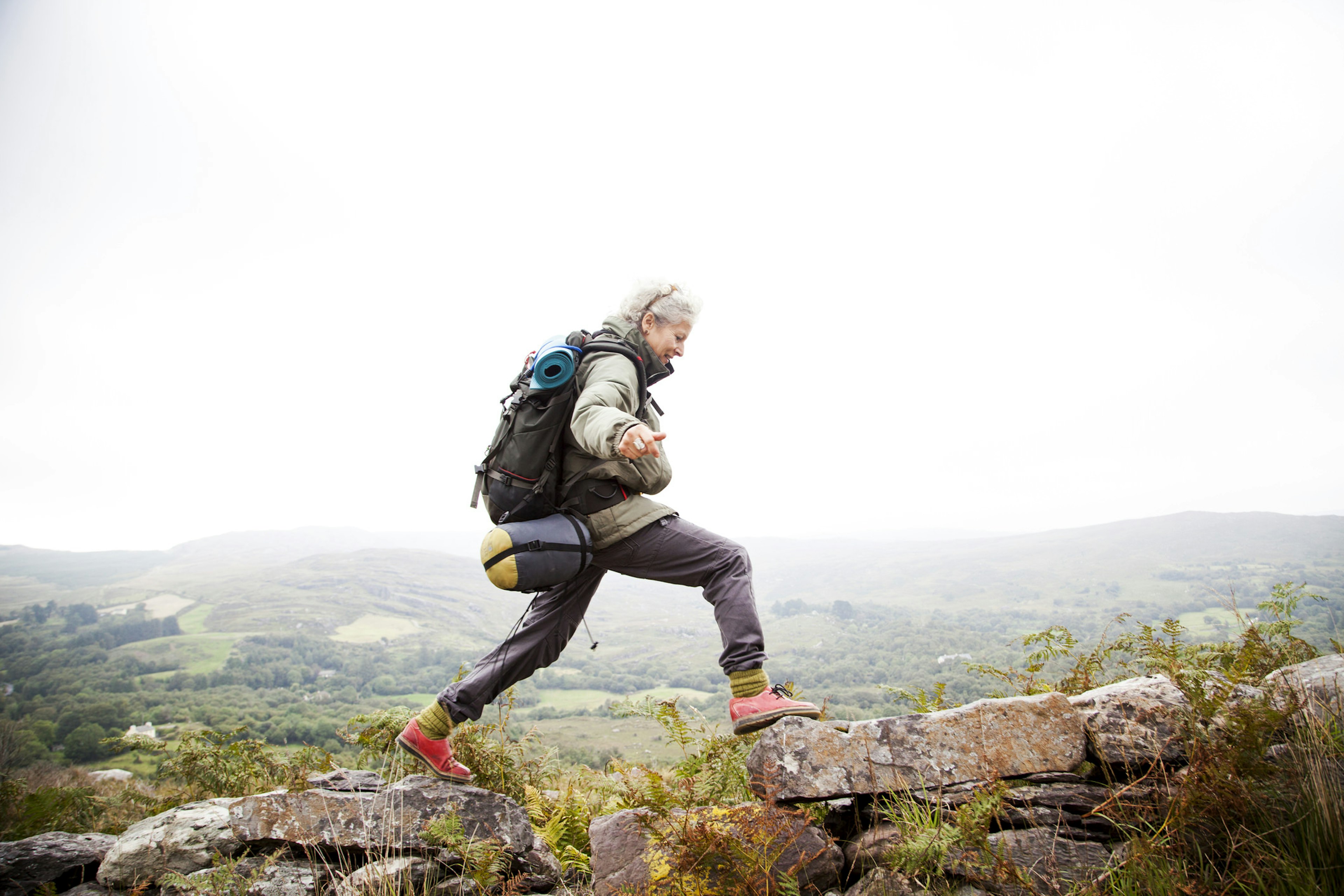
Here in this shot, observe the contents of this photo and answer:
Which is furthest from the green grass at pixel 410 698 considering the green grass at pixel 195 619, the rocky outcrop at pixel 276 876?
the green grass at pixel 195 619

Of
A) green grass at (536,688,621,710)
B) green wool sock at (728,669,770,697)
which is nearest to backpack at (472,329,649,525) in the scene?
green wool sock at (728,669,770,697)

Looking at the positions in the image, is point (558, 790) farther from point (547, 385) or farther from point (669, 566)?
point (547, 385)

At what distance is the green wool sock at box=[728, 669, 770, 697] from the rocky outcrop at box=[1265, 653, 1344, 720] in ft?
8.04

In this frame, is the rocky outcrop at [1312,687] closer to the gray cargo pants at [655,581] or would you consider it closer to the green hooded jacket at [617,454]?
the gray cargo pants at [655,581]

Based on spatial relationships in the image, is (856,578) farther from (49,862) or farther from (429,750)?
(49,862)

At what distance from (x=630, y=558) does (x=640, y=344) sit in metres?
1.37

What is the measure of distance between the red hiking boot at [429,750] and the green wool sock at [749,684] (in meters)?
1.95

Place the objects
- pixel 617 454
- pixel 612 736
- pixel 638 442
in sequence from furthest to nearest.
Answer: pixel 612 736
pixel 617 454
pixel 638 442

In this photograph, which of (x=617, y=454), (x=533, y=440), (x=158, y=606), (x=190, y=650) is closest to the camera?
(x=617, y=454)

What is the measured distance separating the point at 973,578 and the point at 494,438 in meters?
144

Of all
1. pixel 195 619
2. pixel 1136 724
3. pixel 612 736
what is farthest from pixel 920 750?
pixel 195 619

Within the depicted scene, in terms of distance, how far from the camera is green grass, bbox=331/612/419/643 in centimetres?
11088

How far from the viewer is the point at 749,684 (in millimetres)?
3309

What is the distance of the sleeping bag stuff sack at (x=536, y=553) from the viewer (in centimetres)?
315
